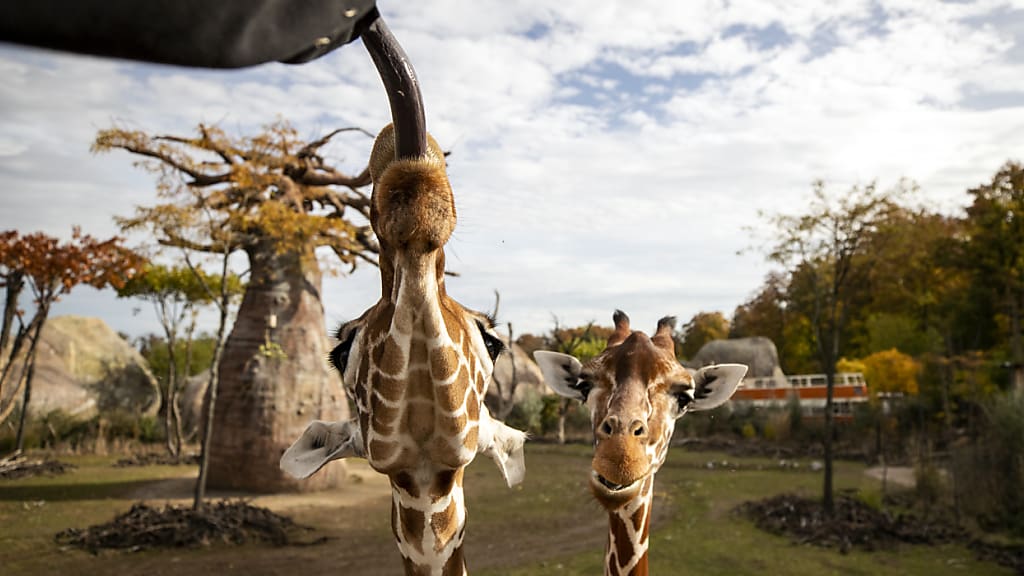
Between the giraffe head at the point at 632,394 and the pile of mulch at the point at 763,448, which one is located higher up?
the giraffe head at the point at 632,394

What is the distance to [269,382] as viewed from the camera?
45.6 ft

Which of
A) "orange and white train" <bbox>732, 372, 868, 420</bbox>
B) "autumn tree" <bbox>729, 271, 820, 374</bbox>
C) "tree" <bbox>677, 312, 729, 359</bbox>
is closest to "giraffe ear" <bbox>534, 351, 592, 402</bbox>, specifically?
"orange and white train" <bbox>732, 372, 868, 420</bbox>

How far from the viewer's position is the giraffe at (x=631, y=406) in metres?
2.21

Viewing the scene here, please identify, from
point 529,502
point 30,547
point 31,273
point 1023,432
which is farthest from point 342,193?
point 1023,432

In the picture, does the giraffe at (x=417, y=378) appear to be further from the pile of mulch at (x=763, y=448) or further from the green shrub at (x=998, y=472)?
the pile of mulch at (x=763, y=448)

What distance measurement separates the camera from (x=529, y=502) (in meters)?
13.9

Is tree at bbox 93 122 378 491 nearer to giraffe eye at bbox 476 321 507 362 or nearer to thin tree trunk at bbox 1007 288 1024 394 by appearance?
giraffe eye at bbox 476 321 507 362

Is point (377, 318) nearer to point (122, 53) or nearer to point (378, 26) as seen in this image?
point (378, 26)

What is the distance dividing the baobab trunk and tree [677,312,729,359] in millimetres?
27549

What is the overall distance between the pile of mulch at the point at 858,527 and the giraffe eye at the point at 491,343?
10266mm

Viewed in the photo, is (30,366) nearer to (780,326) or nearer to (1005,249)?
(1005,249)

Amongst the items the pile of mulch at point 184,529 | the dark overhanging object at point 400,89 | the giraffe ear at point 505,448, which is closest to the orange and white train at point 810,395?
the pile of mulch at point 184,529

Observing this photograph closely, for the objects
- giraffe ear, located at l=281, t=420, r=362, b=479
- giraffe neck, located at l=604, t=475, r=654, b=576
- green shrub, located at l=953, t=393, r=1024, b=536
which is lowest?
green shrub, located at l=953, t=393, r=1024, b=536

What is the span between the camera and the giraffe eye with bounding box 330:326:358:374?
6.18ft
